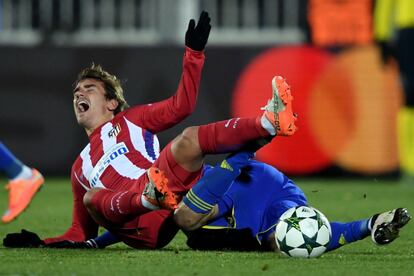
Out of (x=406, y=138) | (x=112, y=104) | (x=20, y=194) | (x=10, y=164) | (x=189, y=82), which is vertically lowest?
(x=406, y=138)

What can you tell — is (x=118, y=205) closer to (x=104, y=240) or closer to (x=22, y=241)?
(x=104, y=240)

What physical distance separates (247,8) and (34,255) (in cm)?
962

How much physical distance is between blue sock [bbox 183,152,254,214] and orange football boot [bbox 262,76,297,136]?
26 cm

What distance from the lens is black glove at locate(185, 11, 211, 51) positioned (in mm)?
6707

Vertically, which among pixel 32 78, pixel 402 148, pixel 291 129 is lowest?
pixel 402 148

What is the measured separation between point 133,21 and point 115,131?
8.64 meters

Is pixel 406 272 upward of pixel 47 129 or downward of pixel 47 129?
upward

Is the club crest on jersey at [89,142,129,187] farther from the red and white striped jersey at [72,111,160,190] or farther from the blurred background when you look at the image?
the blurred background

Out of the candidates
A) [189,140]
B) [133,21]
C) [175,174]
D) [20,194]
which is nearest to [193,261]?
[175,174]

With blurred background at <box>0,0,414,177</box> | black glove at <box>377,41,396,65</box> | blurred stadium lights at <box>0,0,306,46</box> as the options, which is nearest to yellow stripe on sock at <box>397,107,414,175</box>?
blurred background at <box>0,0,414,177</box>

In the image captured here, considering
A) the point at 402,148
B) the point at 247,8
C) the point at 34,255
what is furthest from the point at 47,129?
the point at 34,255

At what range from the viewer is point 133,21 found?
15672 mm

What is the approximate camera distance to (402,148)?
14336mm

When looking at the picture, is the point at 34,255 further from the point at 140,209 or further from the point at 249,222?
the point at 249,222
